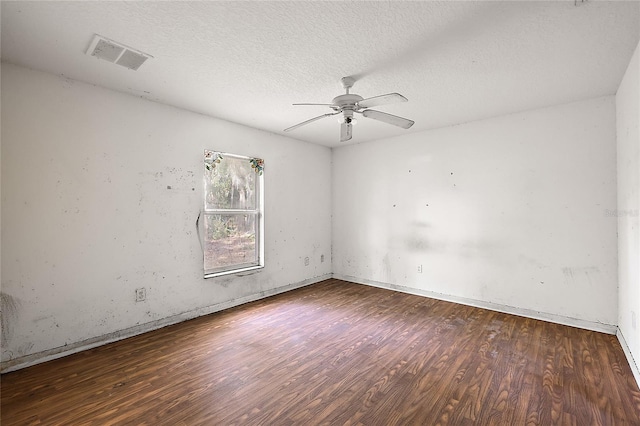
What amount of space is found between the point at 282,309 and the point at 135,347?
164 centimetres

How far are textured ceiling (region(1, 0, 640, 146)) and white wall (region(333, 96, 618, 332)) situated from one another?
614 millimetres

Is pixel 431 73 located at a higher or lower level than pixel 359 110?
higher

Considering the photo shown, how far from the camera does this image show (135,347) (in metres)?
2.72

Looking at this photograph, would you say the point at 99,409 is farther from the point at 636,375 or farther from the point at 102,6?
the point at 636,375

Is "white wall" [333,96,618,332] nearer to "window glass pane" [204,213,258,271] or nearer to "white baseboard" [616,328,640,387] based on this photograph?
"white baseboard" [616,328,640,387]

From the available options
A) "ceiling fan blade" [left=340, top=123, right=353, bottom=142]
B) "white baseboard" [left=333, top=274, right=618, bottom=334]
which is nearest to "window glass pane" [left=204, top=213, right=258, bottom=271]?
"ceiling fan blade" [left=340, top=123, right=353, bottom=142]

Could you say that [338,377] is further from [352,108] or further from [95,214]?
[95,214]

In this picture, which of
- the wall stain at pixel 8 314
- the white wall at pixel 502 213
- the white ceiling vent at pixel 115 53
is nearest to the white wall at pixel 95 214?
the wall stain at pixel 8 314

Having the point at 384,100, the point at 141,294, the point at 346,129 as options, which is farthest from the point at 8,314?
the point at 384,100

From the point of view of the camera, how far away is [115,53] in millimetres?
2156

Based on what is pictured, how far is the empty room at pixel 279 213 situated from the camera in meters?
1.86

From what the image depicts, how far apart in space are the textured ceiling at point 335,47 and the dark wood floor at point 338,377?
2.50m

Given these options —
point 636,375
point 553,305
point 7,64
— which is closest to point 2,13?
point 7,64

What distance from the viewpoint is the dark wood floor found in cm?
181
